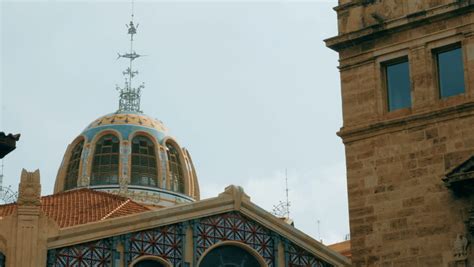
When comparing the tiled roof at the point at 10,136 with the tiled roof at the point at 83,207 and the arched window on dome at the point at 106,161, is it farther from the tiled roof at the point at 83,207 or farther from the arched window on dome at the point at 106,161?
the arched window on dome at the point at 106,161

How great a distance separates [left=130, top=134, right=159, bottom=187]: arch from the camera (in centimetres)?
5489

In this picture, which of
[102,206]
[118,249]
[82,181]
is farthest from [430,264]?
[82,181]

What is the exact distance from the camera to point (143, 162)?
5556cm

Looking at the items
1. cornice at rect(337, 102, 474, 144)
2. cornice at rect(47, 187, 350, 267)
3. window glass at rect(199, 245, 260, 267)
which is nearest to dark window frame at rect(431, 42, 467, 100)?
cornice at rect(337, 102, 474, 144)

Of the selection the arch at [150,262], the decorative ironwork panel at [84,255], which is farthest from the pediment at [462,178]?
the decorative ironwork panel at [84,255]

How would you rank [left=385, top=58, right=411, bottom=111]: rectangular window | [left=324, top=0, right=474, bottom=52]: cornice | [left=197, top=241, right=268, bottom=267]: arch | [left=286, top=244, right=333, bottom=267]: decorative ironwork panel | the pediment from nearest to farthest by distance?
1. the pediment
2. [left=324, top=0, right=474, bottom=52]: cornice
3. [left=385, top=58, right=411, bottom=111]: rectangular window
4. [left=197, top=241, right=268, bottom=267]: arch
5. [left=286, top=244, right=333, bottom=267]: decorative ironwork panel

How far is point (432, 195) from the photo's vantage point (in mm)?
31359

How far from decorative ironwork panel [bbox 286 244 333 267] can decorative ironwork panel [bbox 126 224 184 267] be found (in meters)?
3.81

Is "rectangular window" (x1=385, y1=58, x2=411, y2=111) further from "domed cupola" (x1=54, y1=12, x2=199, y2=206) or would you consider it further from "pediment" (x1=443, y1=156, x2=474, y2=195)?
"domed cupola" (x1=54, y1=12, x2=199, y2=206)

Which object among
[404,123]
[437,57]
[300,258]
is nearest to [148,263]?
[300,258]

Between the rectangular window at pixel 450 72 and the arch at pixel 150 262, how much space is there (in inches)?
356

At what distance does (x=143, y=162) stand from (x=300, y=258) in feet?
64.2

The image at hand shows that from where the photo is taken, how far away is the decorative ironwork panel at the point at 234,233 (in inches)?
1394

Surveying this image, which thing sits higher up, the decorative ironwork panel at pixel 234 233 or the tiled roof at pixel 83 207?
the tiled roof at pixel 83 207
